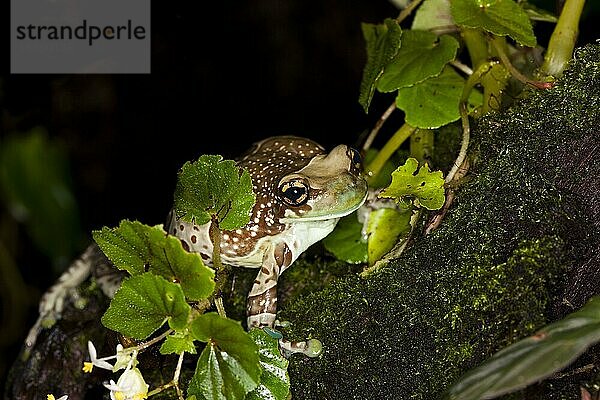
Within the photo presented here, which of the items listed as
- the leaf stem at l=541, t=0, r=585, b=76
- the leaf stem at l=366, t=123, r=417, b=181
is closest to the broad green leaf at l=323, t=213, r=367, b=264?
the leaf stem at l=366, t=123, r=417, b=181

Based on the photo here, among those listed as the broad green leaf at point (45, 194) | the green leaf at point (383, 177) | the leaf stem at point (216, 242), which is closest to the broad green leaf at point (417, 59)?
the green leaf at point (383, 177)

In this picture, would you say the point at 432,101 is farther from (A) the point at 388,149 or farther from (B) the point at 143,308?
(B) the point at 143,308

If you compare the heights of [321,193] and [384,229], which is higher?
[321,193]

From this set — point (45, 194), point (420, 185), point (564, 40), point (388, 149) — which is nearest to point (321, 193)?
point (420, 185)

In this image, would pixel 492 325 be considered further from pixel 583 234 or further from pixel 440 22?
pixel 440 22

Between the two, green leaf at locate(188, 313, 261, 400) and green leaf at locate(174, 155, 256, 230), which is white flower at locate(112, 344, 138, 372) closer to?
green leaf at locate(188, 313, 261, 400)

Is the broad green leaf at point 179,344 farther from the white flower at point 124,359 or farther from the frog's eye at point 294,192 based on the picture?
the frog's eye at point 294,192
